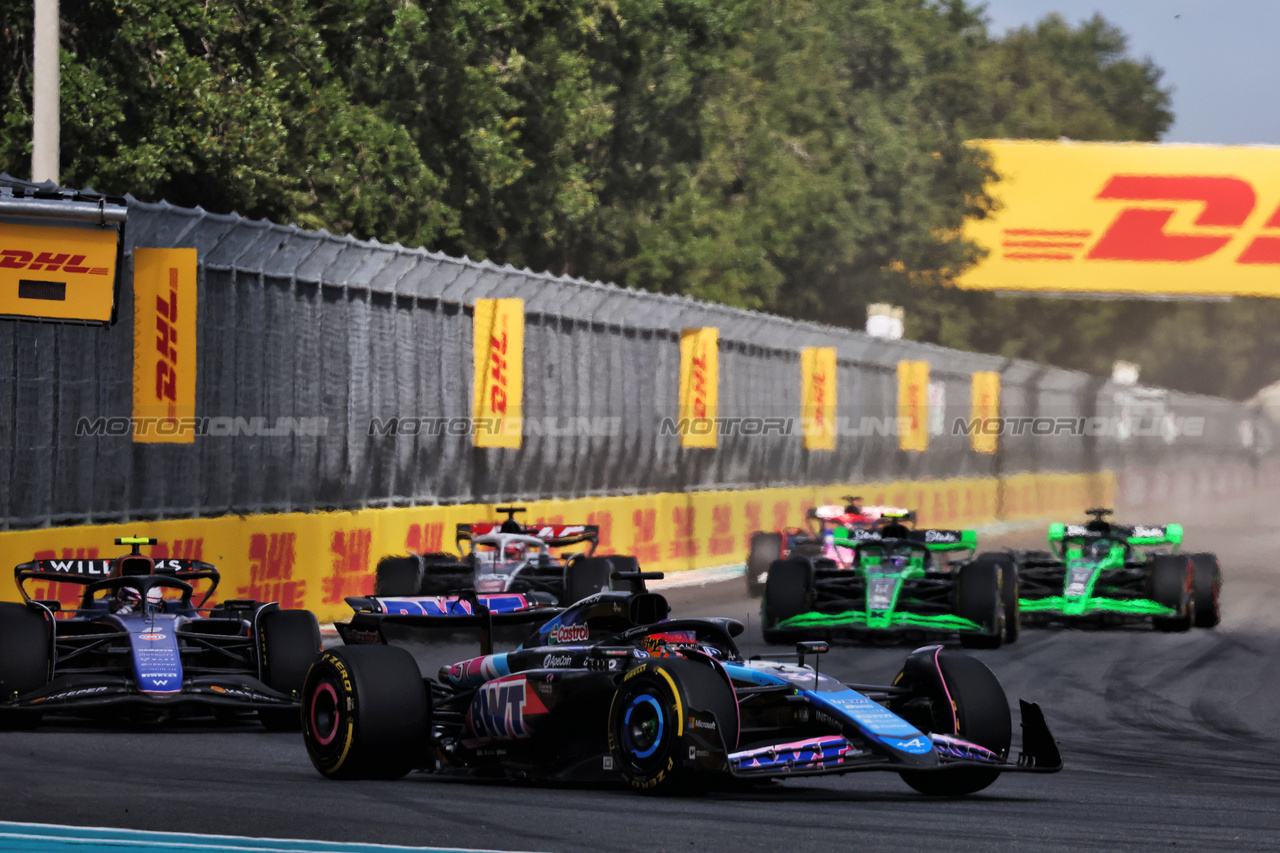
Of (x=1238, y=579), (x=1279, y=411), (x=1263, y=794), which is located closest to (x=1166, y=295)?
(x=1238, y=579)

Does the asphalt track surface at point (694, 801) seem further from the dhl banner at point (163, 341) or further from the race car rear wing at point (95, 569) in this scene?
the dhl banner at point (163, 341)

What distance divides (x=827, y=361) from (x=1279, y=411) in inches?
2133

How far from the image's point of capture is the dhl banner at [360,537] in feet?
50.6

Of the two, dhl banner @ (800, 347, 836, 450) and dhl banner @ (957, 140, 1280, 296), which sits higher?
dhl banner @ (957, 140, 1280, 296)

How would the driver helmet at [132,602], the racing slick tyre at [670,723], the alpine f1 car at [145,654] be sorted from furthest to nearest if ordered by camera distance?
1. the driver helmet at [132,602]
2. the alpine f1 car at [145,654]
3. the racing slick tyre at [670,723]

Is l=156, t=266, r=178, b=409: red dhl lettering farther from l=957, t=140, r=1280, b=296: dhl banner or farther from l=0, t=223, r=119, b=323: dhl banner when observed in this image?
l=957, t=140, r=1280, b=296: dhl banner

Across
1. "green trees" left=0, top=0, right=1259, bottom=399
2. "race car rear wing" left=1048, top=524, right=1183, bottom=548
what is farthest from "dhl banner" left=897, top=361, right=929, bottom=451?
"race car rear wing" left=1048, top=524, right=1183, bottom=548

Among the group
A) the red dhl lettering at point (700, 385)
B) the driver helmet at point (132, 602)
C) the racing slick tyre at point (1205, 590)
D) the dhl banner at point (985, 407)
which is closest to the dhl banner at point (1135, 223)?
the dhl banner at point (985, 407)

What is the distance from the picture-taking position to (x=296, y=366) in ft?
61.8

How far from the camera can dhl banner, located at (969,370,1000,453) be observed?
4556cm

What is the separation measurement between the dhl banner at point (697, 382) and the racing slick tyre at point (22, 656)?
18.6 meters

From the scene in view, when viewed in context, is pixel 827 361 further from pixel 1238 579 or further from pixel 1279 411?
pixel 1279 411

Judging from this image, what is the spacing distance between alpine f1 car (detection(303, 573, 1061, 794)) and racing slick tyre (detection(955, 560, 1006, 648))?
761cm

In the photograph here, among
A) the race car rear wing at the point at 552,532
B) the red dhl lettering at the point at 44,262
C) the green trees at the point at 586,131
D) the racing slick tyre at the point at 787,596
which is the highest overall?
the green trees at the point at 586,131
